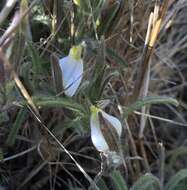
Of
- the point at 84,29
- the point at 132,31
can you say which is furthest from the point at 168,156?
the point at 84,29

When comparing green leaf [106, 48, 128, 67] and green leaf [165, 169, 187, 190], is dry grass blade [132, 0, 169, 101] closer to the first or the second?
green leaf [106, 48, 128, 67]

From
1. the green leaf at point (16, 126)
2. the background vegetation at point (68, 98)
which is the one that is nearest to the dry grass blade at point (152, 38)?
the background vegetation at point (68, 98)

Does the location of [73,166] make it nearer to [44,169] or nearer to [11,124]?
[44,169]

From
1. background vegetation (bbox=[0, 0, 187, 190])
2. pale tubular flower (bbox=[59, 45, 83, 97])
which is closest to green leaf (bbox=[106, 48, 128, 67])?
background vegetation (bbox=[0, 0, 187, 190])

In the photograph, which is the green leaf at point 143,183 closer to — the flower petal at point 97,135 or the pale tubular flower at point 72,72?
the flower petal at point 97,135

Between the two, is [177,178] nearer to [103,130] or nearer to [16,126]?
[103,130]
